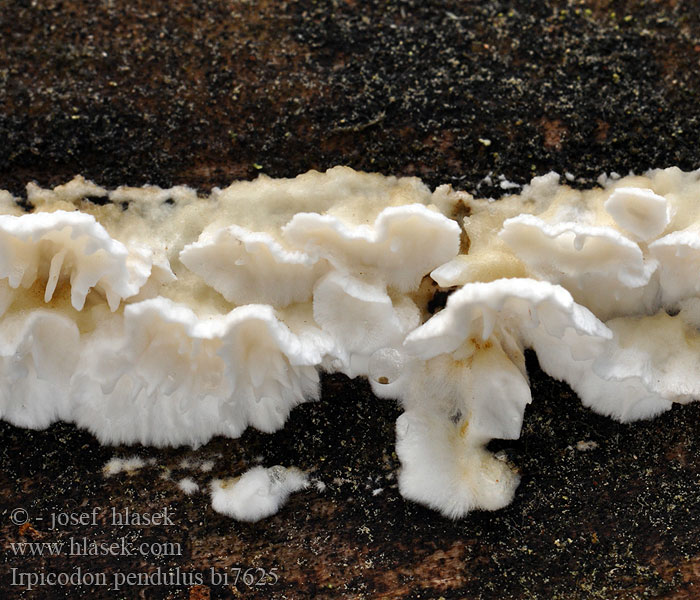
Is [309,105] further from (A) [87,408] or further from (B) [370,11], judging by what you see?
(A) [87,408]

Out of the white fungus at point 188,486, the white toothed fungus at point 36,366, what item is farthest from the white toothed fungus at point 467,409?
the white toothed fungus at point 36,366

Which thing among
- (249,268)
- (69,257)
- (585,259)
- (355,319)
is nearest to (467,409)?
(355,319)

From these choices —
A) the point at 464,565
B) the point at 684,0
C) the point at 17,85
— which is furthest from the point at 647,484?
the point at 17,85

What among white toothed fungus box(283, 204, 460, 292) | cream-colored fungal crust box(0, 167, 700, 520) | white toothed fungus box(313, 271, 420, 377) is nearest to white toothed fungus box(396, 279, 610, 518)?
cream-colored fungal crust box(0, 167, 700, 520)

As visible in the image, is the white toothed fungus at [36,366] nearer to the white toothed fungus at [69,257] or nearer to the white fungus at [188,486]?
the white toothed fungus at [69,257]

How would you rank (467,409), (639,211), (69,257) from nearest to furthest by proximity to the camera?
(639,211)
(69,257)
(467,409)

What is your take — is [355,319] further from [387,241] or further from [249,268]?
[249,268]

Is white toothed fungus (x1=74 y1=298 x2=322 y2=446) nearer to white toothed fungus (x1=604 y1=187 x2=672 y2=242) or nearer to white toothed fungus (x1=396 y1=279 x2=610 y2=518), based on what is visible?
white toothed fungus (x1=396 y1=279 x2=610 y2=518)
